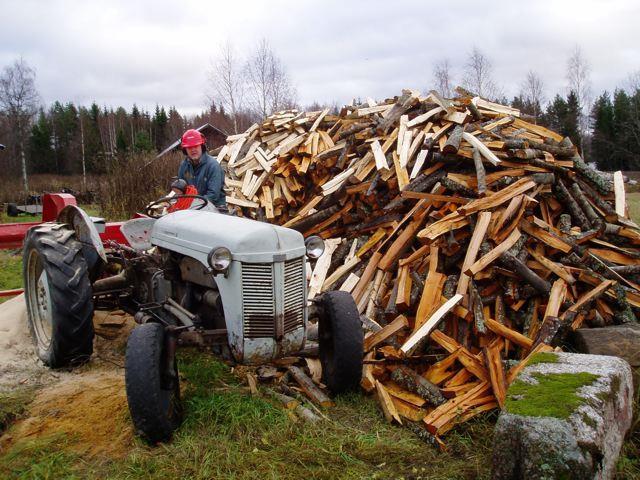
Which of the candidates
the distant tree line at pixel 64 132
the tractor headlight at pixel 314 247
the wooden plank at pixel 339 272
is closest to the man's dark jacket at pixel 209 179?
the wooden plank at pixel 339 272

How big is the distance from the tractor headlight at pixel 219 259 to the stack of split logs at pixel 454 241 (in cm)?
171

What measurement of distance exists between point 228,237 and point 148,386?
1117 millimetres

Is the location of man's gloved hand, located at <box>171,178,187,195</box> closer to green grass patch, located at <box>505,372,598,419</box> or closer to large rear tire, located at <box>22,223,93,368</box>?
large rear tire, located at <box>22,223,93,368</box>

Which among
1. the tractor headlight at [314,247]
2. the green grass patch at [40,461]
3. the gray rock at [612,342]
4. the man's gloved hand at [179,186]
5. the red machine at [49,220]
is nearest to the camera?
the green grass patch at [40,461]

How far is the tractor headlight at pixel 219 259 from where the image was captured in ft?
12.6

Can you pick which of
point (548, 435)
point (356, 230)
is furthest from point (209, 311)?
point (356, 230)

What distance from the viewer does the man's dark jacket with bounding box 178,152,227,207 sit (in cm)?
610

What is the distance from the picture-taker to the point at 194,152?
6.14 metres

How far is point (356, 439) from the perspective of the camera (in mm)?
4004

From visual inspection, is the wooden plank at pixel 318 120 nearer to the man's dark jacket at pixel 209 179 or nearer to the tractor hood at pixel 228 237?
the man's dark jacket at pixel 209 179

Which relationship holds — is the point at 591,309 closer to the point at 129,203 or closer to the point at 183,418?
the point at 183,418

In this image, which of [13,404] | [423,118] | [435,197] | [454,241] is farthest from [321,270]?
[13,404]

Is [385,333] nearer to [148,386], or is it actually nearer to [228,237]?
[228,237]

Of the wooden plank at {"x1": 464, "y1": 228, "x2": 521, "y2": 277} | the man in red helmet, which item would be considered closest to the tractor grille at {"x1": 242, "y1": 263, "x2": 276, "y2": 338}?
the man in red helmet
